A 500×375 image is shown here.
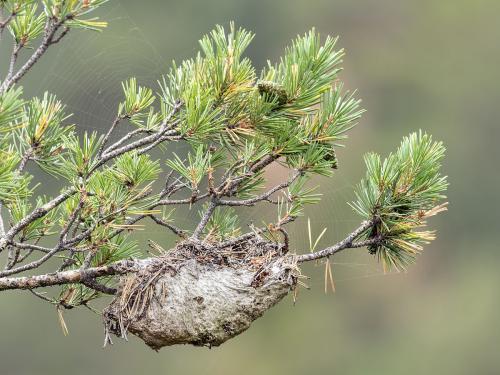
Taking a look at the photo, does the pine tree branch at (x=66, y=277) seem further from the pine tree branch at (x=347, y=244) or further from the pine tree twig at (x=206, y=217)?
the pine tree branch at (x=347, y=244)

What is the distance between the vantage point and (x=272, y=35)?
74.1 feet

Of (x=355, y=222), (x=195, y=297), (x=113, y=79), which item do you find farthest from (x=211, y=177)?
(x=355, y=222)

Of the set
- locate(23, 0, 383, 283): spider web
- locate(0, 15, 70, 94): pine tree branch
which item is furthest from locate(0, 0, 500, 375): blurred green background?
locate(0, 15, 70, 94): pine tree branch

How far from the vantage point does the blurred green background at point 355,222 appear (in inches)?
701

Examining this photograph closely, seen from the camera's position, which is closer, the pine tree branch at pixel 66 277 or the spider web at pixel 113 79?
the pine tree branch at pixel 66 277

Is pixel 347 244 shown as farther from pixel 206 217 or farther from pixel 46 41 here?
pixel 46 41

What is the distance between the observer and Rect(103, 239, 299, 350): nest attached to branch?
99.9 inches

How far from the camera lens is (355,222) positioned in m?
16.6

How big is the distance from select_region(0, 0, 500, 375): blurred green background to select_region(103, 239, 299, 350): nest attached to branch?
41.9 ft

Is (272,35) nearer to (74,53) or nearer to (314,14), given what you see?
(314,14)

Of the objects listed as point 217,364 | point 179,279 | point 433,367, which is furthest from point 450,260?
point 179,279

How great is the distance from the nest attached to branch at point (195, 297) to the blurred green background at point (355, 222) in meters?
12.8

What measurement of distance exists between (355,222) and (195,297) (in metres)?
14.1

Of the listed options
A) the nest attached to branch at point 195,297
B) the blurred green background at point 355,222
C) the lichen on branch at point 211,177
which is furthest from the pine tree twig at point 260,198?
the blurred green background at point 355,222
